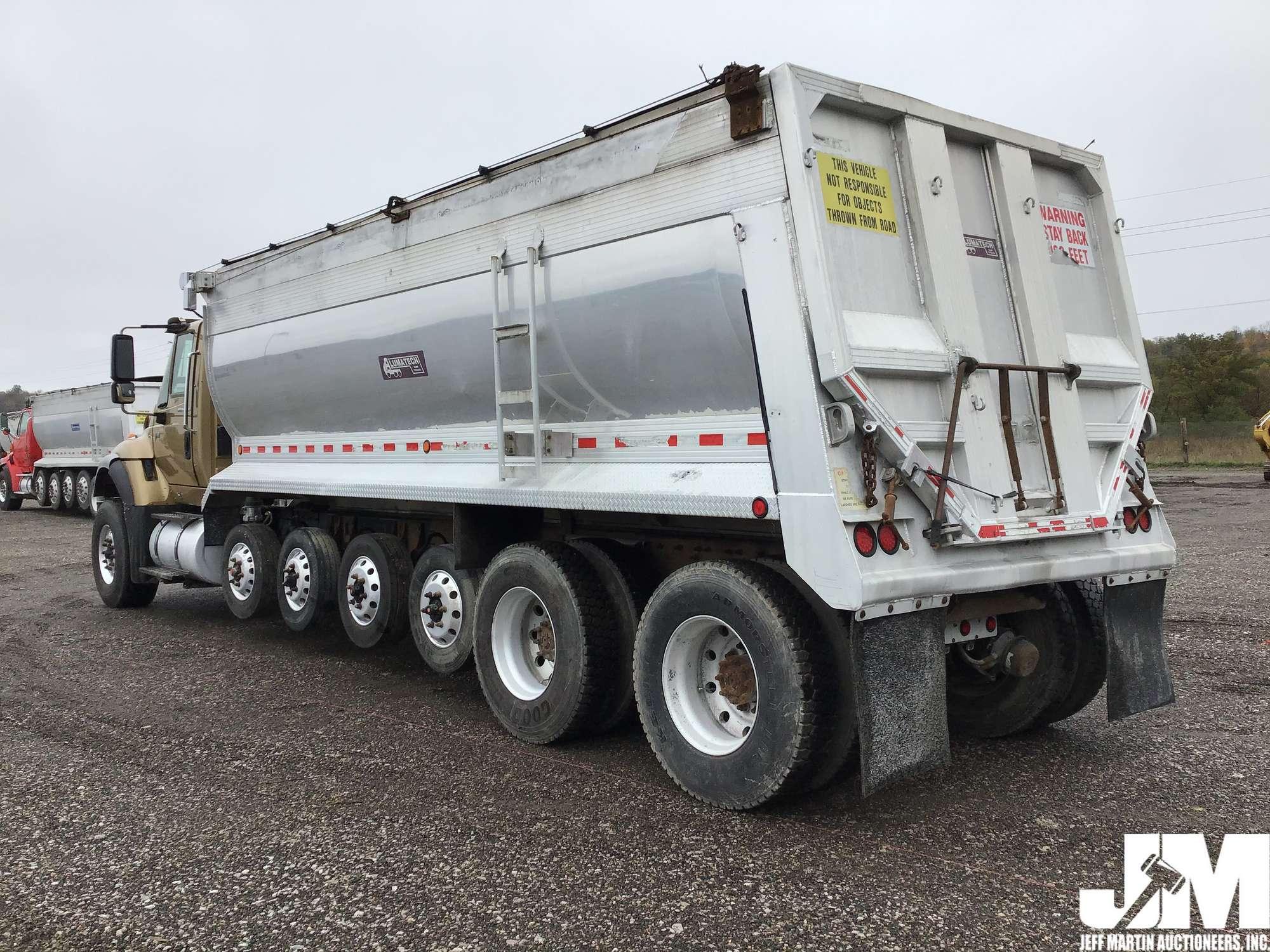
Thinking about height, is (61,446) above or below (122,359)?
above

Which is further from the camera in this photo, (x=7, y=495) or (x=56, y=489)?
(x=7, y=495)

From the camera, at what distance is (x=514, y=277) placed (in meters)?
5.74

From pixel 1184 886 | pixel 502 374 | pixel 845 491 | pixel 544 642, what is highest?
pixel 502 374

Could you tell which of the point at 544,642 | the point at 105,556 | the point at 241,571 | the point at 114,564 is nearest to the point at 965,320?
the point at 544,642

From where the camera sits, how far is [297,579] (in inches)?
320

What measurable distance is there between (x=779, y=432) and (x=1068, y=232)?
2264 millimetres

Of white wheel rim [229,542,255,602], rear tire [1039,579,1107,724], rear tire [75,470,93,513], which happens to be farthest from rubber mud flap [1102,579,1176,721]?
rear tire [75,470,93,513]

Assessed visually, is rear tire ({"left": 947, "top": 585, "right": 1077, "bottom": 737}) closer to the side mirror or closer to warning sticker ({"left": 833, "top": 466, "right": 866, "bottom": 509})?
warning sticker ({"left": 833, "top": 466, "right": 866, "bottom": 509})

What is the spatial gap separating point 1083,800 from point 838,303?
2.47m

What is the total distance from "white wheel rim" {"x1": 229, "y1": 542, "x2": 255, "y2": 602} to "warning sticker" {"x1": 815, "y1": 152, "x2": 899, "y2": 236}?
6164mm

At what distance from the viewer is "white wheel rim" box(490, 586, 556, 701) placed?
5.70m

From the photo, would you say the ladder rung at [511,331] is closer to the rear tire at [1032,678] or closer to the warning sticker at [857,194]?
the warning sticker at [857,194]

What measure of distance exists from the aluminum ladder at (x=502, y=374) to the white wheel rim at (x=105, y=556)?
6.47m

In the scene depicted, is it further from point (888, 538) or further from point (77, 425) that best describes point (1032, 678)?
point (77, 425)
